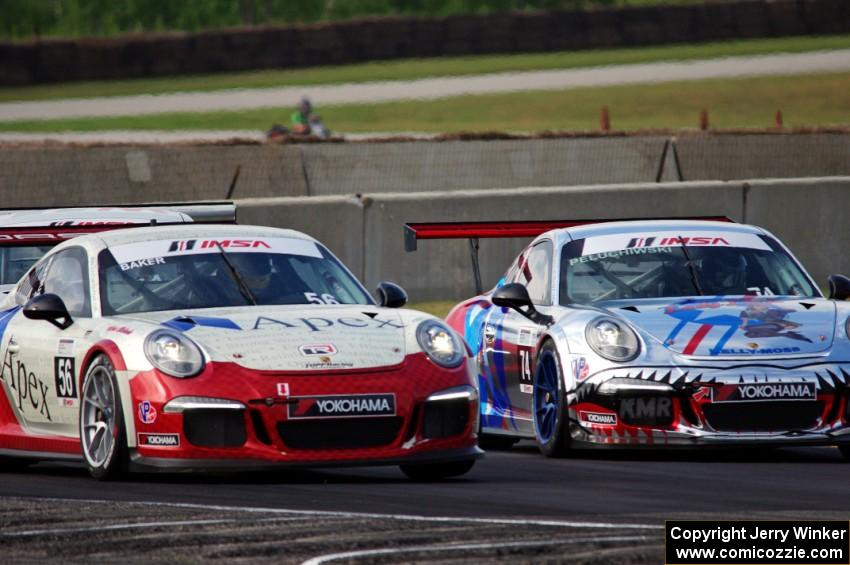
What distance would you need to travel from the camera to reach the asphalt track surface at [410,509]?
6801mm

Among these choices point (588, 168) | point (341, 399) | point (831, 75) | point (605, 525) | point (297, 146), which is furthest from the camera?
point (831, 75)

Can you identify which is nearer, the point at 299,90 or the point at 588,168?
the point at 588,168

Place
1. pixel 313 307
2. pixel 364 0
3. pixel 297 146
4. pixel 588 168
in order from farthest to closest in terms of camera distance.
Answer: pixel 364 0 → pixel 588 168 → pixel 297 146 → pixel 313 307

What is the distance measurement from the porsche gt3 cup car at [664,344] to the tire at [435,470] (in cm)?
101

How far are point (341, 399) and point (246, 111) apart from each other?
110 ft

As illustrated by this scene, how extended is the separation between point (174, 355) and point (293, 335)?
1.78ft

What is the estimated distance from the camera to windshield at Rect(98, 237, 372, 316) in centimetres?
994

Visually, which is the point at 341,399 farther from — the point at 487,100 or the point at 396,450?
the point at 487,100

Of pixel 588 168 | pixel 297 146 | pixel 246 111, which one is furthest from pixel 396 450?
pixel 246 111

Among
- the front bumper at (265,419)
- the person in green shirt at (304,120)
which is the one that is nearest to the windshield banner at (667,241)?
the front bumper at (265,419)

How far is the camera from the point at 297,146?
25.2 meters

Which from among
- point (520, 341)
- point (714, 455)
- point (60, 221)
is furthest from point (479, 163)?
point (714, 455)

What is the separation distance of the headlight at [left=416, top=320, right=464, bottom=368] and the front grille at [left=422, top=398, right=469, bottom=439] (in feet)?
0.67

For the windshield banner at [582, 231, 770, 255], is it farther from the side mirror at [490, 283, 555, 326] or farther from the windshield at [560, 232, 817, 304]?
the side mirror at [490, 283, 555, 326]
